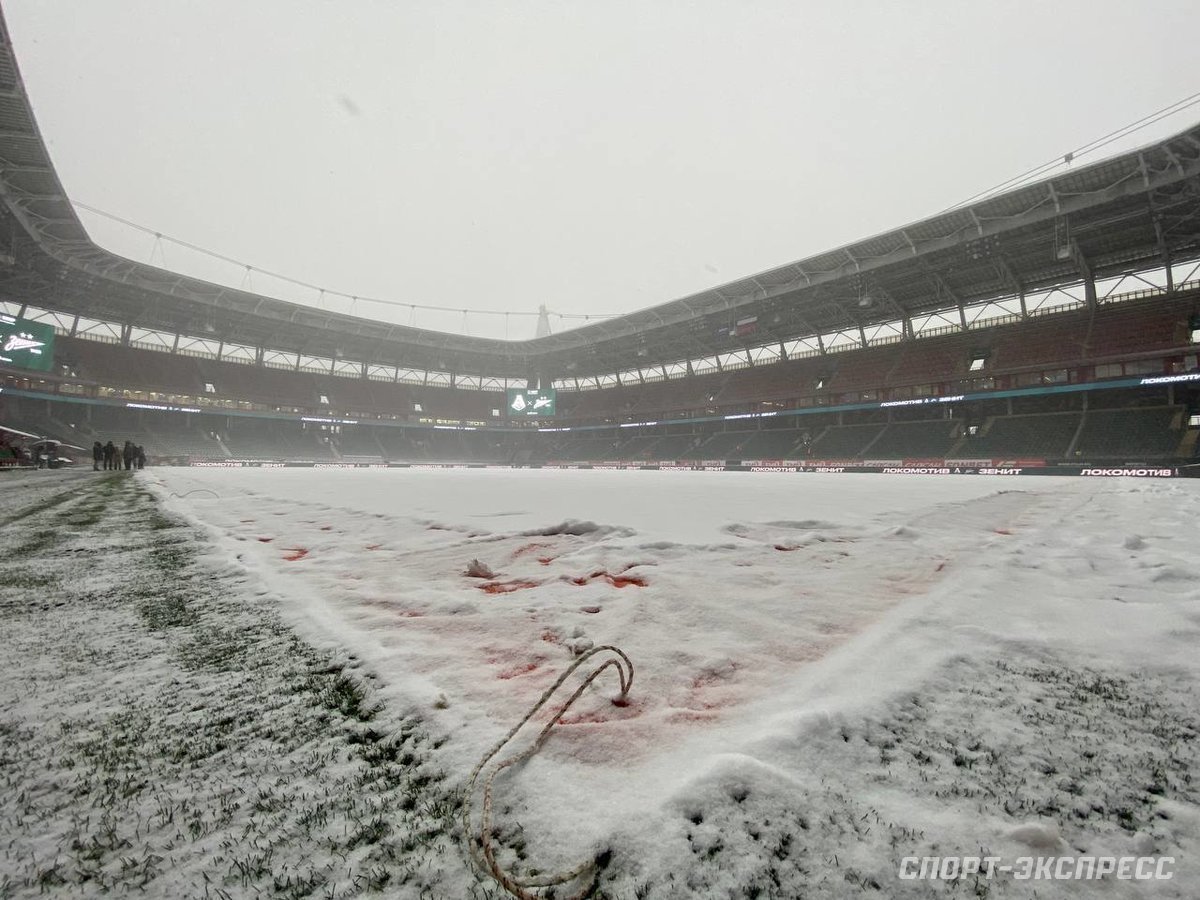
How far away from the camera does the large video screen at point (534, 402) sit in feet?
151

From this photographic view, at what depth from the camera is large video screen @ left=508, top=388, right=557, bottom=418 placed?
151 feet

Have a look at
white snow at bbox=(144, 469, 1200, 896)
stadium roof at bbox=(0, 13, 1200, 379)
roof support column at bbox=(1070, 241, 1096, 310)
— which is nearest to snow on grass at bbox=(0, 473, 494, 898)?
white snow at bbox=(144, 469, 1200, 896)

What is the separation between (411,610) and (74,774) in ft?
3.63

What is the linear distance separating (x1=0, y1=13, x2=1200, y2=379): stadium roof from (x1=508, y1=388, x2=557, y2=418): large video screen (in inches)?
180

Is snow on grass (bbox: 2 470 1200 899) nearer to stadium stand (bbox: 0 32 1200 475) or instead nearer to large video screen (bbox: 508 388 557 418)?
stadium stand (bbox: 0 32 1200 475)

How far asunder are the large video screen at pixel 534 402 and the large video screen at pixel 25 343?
99.5 feet

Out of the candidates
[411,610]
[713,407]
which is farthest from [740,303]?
[411,610]

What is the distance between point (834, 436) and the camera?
30.3m

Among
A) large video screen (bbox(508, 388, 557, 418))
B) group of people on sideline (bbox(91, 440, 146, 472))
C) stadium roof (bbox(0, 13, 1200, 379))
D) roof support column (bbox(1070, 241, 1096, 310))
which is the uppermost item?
stadium roof (bbox(0, 13, 1200, 379))

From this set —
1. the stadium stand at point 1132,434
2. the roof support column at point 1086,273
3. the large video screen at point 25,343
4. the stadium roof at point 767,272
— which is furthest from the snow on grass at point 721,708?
the large video screen at point 25,343

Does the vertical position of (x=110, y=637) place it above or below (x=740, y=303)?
below

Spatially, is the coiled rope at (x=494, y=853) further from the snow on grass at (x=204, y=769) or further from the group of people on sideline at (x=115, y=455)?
the group of people on sideline at (x=115, y=455)

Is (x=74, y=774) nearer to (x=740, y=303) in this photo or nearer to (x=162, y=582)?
(x=162, y=582)

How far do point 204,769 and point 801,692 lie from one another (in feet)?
4.52
